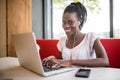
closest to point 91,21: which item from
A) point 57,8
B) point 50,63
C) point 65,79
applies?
point 57,8

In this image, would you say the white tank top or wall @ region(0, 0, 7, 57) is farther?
wall @ region(0, 0, 7, 57)

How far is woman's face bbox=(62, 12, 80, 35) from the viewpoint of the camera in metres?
1.65

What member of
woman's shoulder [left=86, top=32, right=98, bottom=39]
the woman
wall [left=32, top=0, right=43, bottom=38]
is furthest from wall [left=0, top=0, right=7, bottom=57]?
woman's shoulder [left=86, top=32, right=98, bottom=39]

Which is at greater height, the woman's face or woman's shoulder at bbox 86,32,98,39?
the woman's face

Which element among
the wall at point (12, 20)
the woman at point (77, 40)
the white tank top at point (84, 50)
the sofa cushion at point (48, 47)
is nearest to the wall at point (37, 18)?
the wall at point (12, 20)

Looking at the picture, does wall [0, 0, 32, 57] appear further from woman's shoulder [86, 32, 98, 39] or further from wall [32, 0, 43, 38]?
woman's shoulder [86, 32, 98, 39]

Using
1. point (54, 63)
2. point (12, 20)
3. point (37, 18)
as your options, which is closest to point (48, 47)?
point (12, 20)

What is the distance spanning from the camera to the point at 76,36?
1.72 meters

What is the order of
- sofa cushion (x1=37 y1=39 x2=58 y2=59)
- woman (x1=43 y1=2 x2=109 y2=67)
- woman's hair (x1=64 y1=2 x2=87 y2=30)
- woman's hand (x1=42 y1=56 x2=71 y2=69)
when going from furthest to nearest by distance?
sofa cushion (x1=37 y1=39 x2=58 y2=59), woman's hair (x1=64 y1=2 x2=87 y2=30), woman (x1=43 y1=2 x2=109 y2=67), woman's hand (x1=42 y1=56 x2=71 y2=69)

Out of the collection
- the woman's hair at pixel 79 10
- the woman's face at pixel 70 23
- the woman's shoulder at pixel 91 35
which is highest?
the woman's hair at pixel 79 10

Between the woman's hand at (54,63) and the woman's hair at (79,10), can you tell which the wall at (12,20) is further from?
the woman's hand at (54,63)

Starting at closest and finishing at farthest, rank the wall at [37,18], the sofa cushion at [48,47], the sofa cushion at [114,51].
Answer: the sofa cushion at [114,51], the sofa cushion at [48,47], the wall at [37,18]

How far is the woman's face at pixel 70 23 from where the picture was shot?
1.65 metres

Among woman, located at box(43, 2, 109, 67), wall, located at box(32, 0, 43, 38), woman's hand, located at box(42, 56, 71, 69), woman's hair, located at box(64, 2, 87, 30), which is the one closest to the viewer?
woman's hand, located at box(42, 56, 71, 69)
